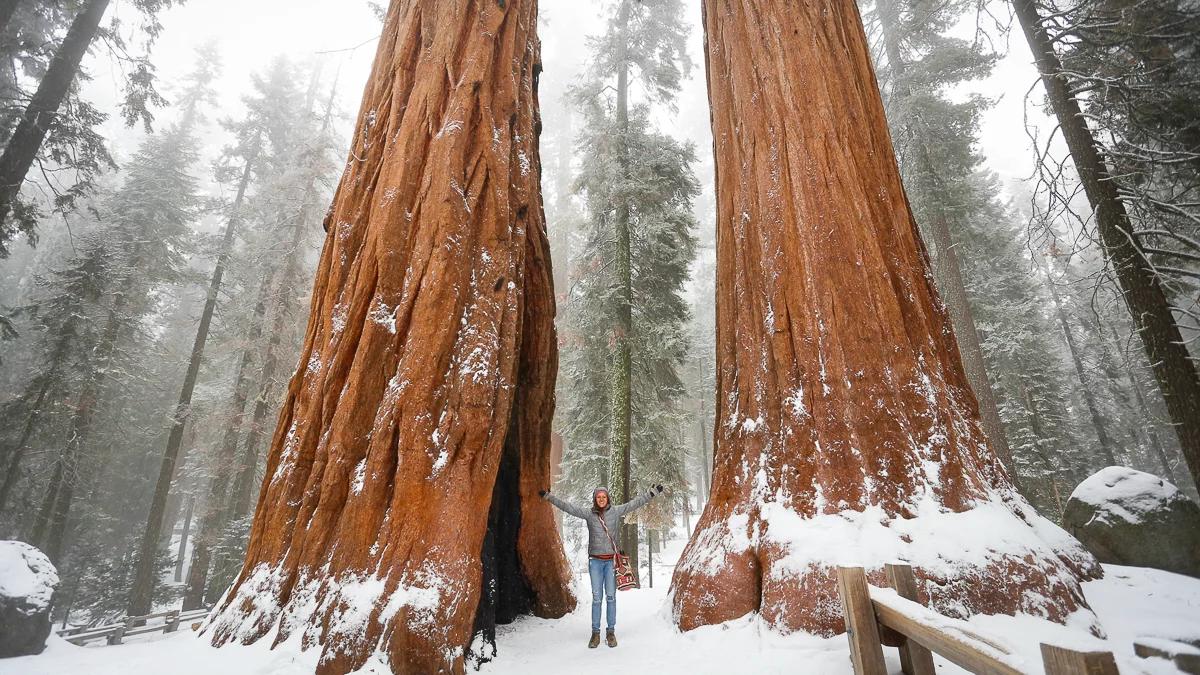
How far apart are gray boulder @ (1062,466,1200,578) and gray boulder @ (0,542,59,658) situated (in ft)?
50.6

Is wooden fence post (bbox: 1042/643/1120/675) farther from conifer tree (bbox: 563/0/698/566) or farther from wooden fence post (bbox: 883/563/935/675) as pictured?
conifer tree (bbox: 563/0/698/566)

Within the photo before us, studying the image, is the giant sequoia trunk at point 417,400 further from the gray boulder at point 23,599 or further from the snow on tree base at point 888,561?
the gray boulder at point 23,599

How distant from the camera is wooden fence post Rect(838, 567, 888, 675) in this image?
9.64 ft

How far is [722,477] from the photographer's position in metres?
5.65

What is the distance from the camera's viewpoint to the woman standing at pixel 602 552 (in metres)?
5.73

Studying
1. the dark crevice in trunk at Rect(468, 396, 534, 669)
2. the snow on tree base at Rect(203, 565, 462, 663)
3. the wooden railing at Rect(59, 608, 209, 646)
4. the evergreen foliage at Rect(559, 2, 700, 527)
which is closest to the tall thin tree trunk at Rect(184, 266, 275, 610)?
the wooden railing at Rect(59, 608, 209, 646)

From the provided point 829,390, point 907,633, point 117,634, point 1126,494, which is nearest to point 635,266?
point 829,390

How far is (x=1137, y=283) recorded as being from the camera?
6.29 metres

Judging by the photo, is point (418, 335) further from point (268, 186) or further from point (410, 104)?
point (268, 186)

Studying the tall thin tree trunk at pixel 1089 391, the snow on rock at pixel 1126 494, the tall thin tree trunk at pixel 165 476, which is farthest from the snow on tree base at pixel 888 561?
the tall thin tree trunk at pixel 1089 391

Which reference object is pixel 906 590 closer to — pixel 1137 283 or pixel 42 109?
pixel 1137 283

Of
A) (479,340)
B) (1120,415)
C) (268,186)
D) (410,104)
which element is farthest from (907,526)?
(1120,415)

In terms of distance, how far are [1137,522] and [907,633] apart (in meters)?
7.53

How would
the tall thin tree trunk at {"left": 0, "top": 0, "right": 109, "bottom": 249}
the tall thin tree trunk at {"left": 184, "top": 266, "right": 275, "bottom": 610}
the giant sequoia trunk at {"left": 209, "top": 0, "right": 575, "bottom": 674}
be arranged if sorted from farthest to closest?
the tall thin tree trunk at {"left": 184, "top": 266, "right": 275, "bottom": 610} → the tall thin tree trunk at {"left": 0, "top": 0, "right": 109, "bottom": 249} → the giant sequoia trunk at {"left": 209, "top": 0, "right": 575, "bottom": 674}
